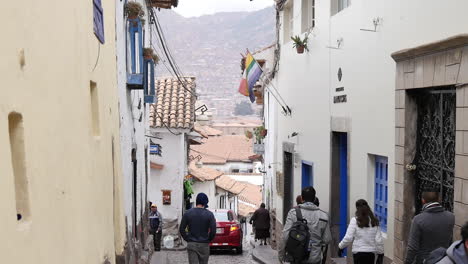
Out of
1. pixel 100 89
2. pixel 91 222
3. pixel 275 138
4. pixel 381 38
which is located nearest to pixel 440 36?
pixel 381 38

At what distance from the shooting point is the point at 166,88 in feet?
89.9

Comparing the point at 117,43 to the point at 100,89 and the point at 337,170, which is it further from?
the point at 337,170

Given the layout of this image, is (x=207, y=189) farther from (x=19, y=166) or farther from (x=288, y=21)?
(x=19, y=166)

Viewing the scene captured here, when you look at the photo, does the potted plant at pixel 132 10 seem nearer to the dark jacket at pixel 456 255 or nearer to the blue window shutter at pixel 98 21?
the blue window shutter at pixel 98 21

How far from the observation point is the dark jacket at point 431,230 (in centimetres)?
723

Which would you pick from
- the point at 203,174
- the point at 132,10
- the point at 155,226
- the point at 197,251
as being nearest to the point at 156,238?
the point at 155,226

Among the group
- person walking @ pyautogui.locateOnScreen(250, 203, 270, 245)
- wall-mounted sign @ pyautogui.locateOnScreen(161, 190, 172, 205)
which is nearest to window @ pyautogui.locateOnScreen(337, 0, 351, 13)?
person walking @ pyautogui.locateOnScreen(250, 203, 270, 245)

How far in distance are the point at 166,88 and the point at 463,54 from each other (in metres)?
20.8

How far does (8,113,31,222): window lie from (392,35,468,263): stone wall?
4.61 metres

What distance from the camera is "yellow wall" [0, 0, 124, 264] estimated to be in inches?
152

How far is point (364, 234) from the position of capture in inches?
376

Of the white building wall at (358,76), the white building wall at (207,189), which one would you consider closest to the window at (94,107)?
the white building wall at (358,76)

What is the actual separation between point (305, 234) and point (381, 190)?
6.61ft

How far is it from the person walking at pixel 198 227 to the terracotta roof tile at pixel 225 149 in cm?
5656
